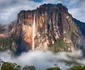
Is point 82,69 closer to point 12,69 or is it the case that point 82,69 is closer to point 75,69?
point 75,69

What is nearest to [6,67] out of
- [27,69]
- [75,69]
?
[27,69]

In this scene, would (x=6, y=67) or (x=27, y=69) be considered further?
(x=27, y=69)

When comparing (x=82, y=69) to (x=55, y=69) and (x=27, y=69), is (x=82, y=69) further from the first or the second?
(x=27, y=69)

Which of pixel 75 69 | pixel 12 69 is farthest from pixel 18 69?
pixel 75 69

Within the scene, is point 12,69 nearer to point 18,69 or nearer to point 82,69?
point 18,69

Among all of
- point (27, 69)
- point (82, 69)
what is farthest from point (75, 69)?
point (27, 69)

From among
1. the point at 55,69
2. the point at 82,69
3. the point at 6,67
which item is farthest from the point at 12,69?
the point at 82,69

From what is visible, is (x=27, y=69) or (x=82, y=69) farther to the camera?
(x=27, y=69)

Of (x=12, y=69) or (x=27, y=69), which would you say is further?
(x=27, y=69)
